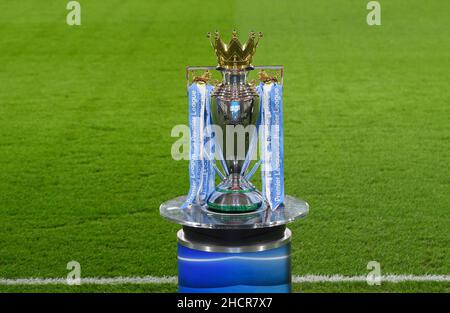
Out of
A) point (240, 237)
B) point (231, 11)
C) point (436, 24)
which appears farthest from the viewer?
point (231, 11)

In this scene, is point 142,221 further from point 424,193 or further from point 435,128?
point 435,128

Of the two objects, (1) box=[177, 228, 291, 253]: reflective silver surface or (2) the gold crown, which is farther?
(2) the gold crown

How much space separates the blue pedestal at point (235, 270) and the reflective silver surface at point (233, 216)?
0.10 m

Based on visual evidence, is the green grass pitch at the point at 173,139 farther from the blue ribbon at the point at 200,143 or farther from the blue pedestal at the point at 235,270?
the blue pedestal at the point at 235,270

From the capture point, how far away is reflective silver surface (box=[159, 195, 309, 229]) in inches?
141

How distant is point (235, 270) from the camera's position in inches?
141

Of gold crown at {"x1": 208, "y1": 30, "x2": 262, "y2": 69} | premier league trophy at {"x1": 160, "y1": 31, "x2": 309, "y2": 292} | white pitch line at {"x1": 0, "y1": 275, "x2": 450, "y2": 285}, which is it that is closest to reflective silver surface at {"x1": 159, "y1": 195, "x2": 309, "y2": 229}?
premier league trophy at {"x1": 160, "y1": 31, "x2": 309, "y2": 292}

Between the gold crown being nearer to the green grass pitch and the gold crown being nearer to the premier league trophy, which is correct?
the premier league trophy

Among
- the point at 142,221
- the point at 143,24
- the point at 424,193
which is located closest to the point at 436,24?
the point at 143,24

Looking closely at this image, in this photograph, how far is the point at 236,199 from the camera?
378 centimetres

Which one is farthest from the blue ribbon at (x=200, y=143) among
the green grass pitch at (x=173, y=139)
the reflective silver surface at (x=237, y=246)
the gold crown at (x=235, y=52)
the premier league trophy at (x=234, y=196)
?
the green grass pitch at (x=173, y=139)

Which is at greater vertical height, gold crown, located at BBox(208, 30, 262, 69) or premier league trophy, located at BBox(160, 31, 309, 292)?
gold crown, located at BBox(208, 30, 262, 69)

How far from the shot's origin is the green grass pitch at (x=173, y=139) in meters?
5.38

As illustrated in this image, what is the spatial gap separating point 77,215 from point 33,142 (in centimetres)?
222
